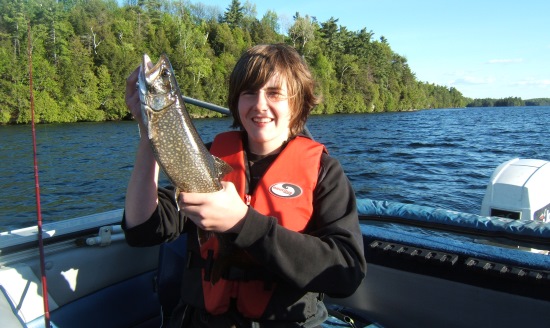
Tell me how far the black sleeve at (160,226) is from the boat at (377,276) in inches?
23.1

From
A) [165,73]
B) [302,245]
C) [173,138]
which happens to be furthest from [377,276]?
[165,73]

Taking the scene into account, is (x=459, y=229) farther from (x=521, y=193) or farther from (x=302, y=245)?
(x=521, y=193)

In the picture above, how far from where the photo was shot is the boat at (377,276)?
8.54ft

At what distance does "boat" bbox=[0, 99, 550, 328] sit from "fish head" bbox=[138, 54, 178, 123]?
123cm

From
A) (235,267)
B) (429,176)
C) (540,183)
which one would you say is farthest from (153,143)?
(429,176)

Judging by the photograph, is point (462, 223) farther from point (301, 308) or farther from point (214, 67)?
point (214, 67)

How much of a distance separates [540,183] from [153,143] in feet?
14.5

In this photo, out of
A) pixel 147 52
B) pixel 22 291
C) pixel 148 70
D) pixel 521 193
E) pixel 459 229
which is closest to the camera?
pixel 148 70

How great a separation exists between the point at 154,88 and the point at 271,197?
0.80 meters

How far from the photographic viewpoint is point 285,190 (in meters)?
2.24

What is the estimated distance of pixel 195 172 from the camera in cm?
196

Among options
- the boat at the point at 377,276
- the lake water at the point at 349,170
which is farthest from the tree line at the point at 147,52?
the boat at the point at 377,276

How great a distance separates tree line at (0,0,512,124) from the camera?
139 feet

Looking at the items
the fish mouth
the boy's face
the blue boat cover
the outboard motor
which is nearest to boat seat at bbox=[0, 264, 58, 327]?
the fish mouth
